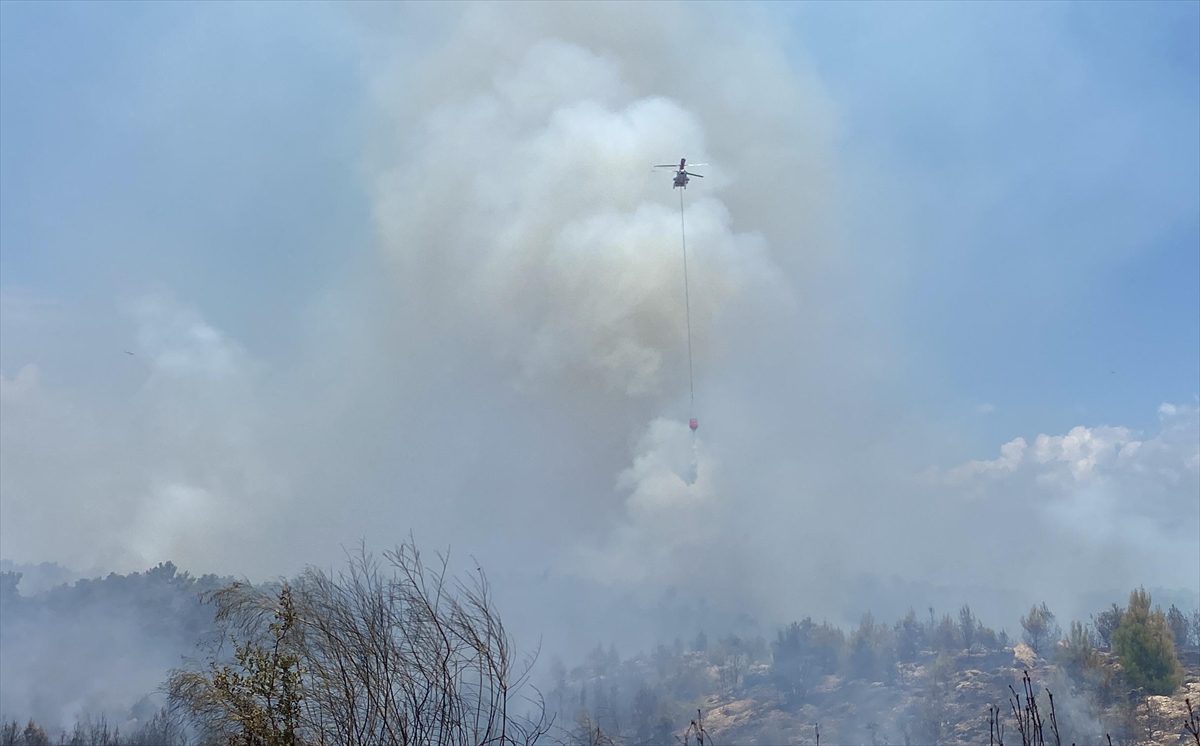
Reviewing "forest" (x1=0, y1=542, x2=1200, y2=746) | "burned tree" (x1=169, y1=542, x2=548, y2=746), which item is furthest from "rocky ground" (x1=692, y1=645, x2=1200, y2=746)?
"burned tree" (x1=169, y1=542, x2=548, y2=746)

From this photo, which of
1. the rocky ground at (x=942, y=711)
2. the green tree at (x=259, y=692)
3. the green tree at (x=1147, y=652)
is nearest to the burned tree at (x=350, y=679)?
the green tree at (x=259, y=692)

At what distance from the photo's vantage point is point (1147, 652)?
6575 centimetres

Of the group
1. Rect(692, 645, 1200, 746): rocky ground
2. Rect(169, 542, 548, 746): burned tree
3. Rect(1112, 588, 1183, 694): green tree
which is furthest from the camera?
Rect(1112, 588, 1183, 694): green tree

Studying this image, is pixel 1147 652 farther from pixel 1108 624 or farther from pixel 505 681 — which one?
pixel 505 681

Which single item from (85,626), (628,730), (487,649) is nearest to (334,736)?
(487,649)

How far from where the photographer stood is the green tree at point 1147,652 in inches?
2525

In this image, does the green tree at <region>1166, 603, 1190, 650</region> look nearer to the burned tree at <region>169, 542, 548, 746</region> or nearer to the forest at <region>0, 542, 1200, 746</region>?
the forest at <region>0, 542, 1200, 746</region>

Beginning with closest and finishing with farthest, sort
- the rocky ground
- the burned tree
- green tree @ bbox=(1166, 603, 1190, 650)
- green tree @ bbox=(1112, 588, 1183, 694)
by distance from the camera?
the burned tree
the rocky ground
green tree @ bbox=(1112, 588, 1183, 694)
green tree @ bbox=(1166, 603, 1190, 650)

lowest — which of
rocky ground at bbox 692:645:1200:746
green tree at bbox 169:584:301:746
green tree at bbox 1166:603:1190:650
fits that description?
rocky ground at bbox 692:645:1200:746

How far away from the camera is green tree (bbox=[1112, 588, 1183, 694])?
64125mm

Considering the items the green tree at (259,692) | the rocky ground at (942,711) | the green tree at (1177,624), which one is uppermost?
the green tree at (1177,624)

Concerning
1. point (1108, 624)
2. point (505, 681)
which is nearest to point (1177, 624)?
point (1108, 624)

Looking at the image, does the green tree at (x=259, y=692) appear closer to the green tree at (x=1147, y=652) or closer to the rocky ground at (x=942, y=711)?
the rocky ground at (x=942, y=711)

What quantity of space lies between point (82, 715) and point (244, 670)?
94.4 m
